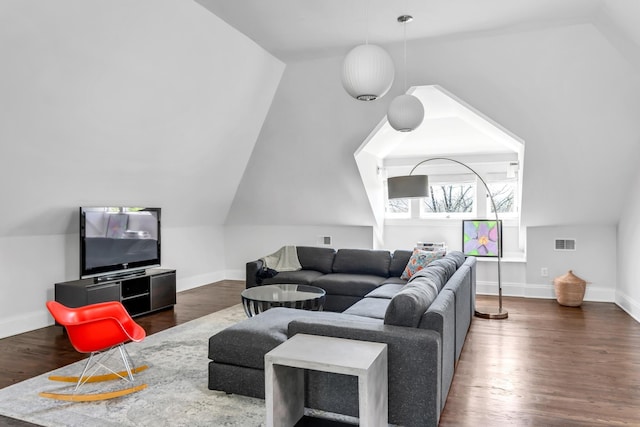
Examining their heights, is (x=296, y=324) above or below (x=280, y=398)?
above

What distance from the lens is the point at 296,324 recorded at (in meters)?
2.78

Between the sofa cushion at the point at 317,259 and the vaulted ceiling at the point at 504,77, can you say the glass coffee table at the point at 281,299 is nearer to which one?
the sofa cushion at the point at 317,259

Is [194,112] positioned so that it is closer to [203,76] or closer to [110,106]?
[203,76]

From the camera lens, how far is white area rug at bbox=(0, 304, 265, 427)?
105 inches

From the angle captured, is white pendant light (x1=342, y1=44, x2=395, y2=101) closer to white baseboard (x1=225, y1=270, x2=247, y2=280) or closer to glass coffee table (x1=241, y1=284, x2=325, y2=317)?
glass coffee table (x1=241, y1=284, x2=325, y2=317)

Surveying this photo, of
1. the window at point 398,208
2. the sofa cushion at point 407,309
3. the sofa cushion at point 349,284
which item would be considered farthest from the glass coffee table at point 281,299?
the window at point 398,208

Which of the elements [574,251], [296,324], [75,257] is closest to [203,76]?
[75,257]

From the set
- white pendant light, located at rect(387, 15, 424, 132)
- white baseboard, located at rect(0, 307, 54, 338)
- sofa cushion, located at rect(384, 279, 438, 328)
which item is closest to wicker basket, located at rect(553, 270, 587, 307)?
white pendant light, located at rect(387, 15, 424, 132)

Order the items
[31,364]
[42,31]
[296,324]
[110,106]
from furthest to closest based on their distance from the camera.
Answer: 1. [110,106]
2. [31,364]
3. [42,31]
4. [296,324]

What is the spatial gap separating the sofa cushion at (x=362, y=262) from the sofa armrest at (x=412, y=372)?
3.05 m

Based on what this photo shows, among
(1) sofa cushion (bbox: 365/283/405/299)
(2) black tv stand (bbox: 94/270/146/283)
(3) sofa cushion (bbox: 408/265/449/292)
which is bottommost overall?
(1) sofa cushion (bbox: 365/283/405/299)

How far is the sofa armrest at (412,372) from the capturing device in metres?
2.47

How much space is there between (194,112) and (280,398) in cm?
366

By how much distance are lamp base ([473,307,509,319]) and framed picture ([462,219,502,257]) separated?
1.42m
